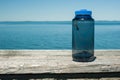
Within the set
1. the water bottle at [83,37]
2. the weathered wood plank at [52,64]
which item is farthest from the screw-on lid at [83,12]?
the weathered wood plank at [52,64]

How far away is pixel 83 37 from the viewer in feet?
5.69

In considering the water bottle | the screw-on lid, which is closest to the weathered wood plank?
the water bottle

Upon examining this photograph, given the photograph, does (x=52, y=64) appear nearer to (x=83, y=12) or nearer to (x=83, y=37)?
(x=83, y=37)

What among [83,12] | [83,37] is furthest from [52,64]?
[83,12]

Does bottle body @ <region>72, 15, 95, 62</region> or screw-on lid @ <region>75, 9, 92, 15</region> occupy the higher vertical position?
screw-on lid @ <region>75, 9, 92, 15</region>

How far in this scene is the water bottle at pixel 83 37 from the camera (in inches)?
68.1

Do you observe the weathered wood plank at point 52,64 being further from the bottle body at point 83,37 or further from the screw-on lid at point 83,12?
the screw-on lid at point 83,12

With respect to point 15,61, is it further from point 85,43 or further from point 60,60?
point 85,43

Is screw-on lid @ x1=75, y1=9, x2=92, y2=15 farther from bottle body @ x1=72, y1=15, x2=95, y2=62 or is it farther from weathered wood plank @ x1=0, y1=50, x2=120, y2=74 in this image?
weathered wood plank @ x1=0, y1=50, x2=120, y2=74

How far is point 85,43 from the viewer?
1.74m

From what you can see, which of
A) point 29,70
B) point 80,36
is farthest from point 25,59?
point 80,36

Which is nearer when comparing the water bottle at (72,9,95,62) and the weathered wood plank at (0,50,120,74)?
the weathered wood plank at (0,50,120,74)

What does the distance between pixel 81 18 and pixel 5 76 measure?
663 mm

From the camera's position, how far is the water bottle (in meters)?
1.73
